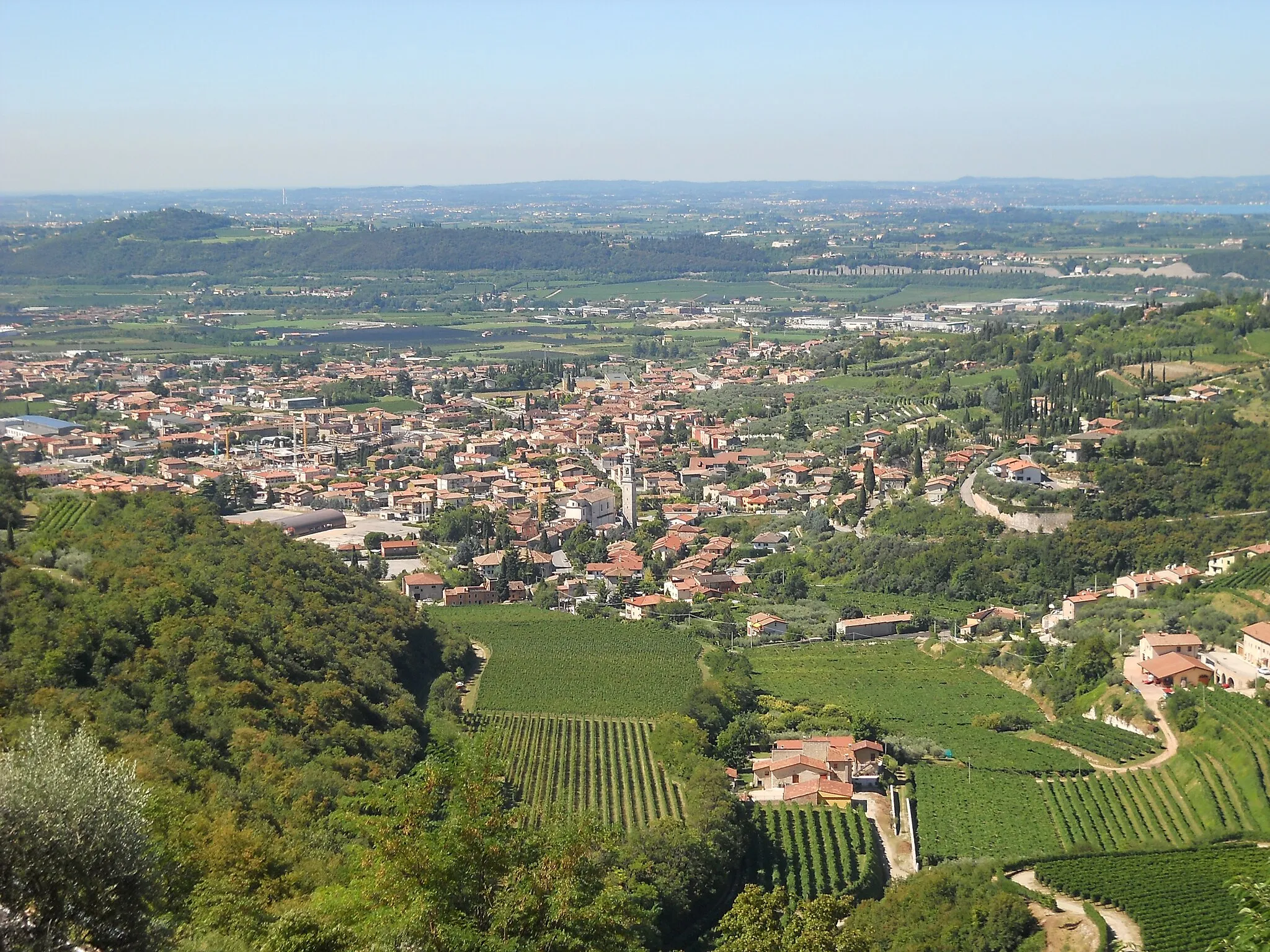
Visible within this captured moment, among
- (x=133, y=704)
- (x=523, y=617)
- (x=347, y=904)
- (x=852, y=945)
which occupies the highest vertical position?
(x=347, y=904)

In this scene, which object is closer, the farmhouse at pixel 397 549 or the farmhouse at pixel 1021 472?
the farmhouse at pixel 397 549

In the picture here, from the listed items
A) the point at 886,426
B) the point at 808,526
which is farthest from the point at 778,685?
the point at 886,426

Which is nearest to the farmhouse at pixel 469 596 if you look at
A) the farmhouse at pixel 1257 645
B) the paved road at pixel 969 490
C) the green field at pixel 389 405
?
the paved road at pixel 969 490

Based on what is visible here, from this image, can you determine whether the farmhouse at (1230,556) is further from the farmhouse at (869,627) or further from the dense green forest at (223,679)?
the dense green forest at (223,679)

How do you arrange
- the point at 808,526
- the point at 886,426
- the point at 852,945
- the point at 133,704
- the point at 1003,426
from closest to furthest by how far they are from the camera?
the point at 852,945
the point at 133,704
the point at 808,526
the point at 1003,426
the point at 886,426

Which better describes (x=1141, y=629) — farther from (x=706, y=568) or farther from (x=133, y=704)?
(x=133, y=704)

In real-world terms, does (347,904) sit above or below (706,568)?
above

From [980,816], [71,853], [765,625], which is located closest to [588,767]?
[980,816]

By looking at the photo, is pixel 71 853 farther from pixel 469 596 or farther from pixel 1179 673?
pixel 469 596
